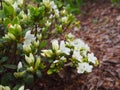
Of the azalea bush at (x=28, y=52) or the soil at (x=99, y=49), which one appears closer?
the azalea bush at (x=28, y=52)

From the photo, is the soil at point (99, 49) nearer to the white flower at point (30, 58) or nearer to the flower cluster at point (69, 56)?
the flower cluster at point (69, 56)

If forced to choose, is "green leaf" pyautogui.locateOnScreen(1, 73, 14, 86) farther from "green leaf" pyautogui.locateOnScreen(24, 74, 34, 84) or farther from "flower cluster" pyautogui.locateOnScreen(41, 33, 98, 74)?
"flower cluster" pyautogui.locateOnScreen(41, 33, 98, 74)

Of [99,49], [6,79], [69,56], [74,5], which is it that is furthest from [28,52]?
[74,5]

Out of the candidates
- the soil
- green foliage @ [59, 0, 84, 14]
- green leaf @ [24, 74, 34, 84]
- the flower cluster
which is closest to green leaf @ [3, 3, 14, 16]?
the flower cluster

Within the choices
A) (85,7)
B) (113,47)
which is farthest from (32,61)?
(85,7)

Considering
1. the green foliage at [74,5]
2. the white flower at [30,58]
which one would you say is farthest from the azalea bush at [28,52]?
the green foliage at [74,5]

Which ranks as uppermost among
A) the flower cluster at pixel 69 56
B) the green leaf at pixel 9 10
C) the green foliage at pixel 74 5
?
the green foliage at pixel 74 5

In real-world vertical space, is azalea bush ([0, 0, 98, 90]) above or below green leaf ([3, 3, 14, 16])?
below

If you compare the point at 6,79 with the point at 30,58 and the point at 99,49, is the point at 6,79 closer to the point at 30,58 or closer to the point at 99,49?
the point at 30,58
